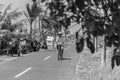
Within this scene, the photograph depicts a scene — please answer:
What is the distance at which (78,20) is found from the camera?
2.82 m

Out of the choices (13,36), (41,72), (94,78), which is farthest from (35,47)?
(94,78)

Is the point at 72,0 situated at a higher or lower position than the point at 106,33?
higher

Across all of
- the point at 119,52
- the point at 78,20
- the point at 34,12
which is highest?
the point at 34,12

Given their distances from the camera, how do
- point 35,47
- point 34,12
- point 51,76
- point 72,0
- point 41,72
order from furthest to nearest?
point 34,12 → point 35,47 → point 41,72 → point 51,76 → point 72,0

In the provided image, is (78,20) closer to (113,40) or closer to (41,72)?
(113,40)

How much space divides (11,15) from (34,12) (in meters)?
13.9

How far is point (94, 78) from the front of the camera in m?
11.7

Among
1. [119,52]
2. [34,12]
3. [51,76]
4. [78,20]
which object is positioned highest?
[34,12]

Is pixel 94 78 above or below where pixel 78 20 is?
below

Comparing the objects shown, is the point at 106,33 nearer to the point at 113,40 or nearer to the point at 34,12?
the point at 113,40

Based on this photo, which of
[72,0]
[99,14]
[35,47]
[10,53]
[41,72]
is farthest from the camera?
[35,47]

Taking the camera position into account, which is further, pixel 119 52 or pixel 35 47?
pixel 35 47

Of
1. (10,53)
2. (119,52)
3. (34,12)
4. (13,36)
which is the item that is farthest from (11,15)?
(119,52)

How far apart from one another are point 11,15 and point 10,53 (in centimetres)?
387
